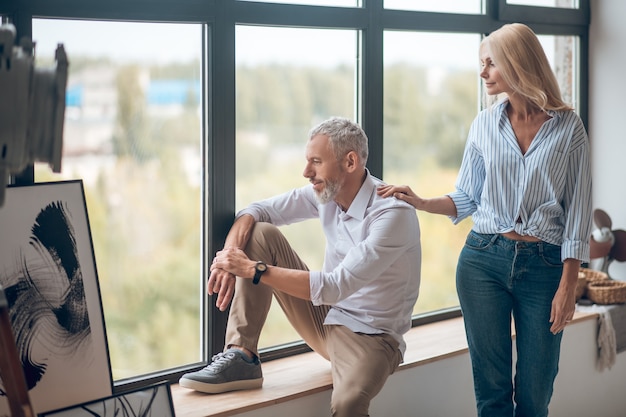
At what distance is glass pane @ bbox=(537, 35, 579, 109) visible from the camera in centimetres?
443

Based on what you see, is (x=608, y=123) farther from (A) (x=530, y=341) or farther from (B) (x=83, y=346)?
(B) (x=83, y=346)

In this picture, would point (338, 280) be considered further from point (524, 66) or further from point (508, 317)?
point (524, 66)

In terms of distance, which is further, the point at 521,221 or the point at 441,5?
the point at 441,5

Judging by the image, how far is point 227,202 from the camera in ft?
10.1

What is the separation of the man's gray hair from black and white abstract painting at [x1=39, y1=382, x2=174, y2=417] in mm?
963

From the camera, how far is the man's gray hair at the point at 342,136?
2.84 metres

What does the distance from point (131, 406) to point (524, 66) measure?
5.33 feet

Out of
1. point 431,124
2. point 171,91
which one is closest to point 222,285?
point 171,91

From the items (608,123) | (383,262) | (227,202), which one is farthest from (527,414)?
(608,123)

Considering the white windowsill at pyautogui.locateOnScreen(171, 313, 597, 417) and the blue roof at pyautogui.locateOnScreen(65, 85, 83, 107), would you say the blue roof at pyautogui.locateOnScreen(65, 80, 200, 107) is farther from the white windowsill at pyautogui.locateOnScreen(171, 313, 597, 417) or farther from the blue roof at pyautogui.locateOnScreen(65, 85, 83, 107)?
the white windowsill at pyautogui.locateOnScreen(171, 313, 597, 417)

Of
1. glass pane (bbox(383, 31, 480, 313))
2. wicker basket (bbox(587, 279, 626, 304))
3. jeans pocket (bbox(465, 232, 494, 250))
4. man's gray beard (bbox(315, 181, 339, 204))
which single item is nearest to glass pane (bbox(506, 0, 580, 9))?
glass pane (bbox(383, 31, 480, 313))

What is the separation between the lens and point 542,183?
2771 millimetres

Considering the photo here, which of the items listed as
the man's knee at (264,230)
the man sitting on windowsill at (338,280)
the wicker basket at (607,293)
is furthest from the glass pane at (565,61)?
the man's knee at (264,230)

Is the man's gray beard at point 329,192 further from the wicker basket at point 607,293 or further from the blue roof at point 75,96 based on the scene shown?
the wicker basket at point 607,293
